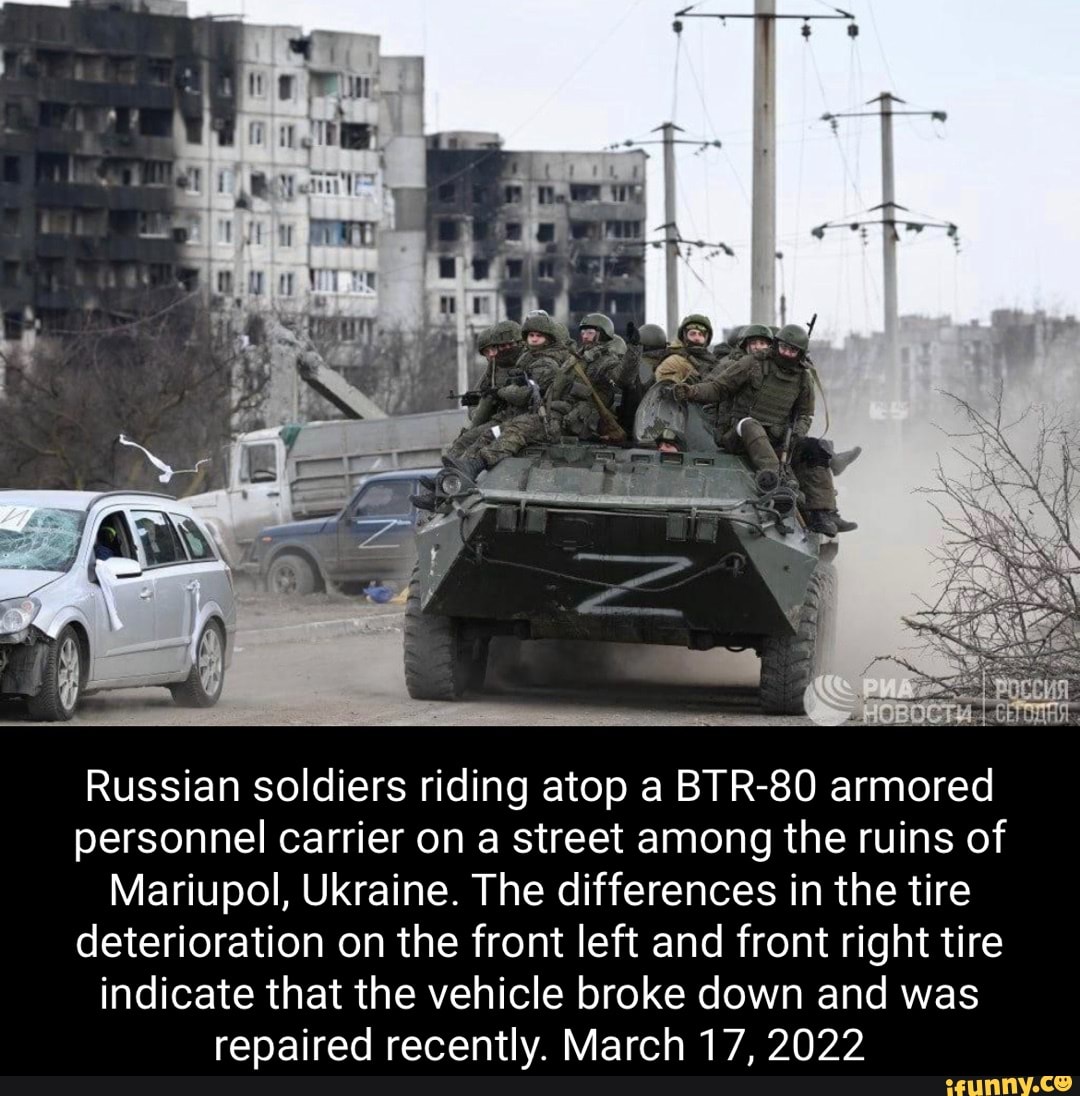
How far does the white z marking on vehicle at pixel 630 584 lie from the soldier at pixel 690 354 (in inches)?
59.2

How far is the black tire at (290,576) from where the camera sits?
27.7 m

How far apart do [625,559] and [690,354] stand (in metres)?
1.90

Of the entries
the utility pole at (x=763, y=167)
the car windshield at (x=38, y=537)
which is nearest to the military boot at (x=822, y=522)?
the car windshield at (x=38, y=537)

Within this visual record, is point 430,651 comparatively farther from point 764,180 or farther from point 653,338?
point 764,180

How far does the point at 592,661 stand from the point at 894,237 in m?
31.3

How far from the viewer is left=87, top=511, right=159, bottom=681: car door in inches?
528

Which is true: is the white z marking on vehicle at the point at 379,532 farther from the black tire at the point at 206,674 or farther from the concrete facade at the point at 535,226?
the concrete facade at the point at 535,226

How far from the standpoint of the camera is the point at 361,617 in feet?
77.2

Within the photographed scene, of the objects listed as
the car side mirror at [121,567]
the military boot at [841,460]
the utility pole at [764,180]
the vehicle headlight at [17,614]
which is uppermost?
the utility pole at [764,180]

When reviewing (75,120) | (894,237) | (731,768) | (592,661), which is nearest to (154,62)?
(75,120)

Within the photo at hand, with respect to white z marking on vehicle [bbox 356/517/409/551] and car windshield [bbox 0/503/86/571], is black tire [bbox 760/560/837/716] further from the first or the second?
white z marking on vehicle [bbox 356/517/409/551]

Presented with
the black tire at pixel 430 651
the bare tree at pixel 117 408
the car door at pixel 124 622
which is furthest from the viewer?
the bare tree at pixel 117 408

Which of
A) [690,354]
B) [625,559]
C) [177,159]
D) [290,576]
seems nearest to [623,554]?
[625,559]

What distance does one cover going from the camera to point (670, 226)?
46.1 meters
